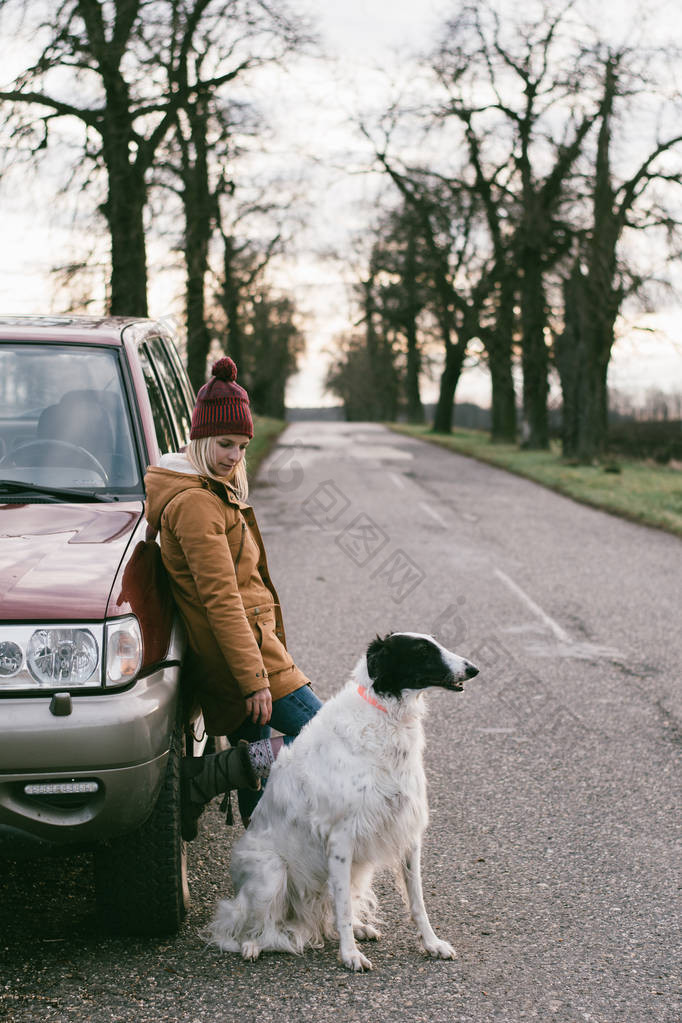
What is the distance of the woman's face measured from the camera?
3881 mm

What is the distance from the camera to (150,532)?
3.95 m

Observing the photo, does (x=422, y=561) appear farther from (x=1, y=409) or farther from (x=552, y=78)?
(x=552, y=78)

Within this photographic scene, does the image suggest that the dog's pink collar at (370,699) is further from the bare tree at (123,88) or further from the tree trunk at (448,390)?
the tree trunk at (448,390)

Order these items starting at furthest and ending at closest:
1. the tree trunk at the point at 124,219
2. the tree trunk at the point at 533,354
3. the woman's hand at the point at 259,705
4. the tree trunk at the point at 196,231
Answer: the tree trunk at the point at 533,354 → the tree trunk at the point at 196,231 → the tree trunk at the point at 124,219 → the woman's hand at the point at 259,705

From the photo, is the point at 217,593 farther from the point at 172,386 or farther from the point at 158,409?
the point at 172,386

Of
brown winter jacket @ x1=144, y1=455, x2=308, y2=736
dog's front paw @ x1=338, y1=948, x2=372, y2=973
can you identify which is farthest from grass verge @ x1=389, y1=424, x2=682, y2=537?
dog's front paw @ x1=338, y1=948, x2=372, y2=973

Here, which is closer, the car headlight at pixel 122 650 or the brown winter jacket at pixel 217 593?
the car headlight at pixel 122 650

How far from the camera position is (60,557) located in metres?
3.43

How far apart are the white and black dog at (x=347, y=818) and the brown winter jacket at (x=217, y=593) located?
357mm

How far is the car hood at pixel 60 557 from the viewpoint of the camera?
3123mm

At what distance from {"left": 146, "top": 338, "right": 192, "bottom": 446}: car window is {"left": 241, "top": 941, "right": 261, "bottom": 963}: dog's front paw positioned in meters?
2.70

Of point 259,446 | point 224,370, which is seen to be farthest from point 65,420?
point 259,446

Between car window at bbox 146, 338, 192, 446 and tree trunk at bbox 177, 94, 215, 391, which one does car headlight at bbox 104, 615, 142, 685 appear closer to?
car window at bbox 146, 338, 192, 446

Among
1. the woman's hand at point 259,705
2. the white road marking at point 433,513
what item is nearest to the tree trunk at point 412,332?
the white road marking at point 433,513
